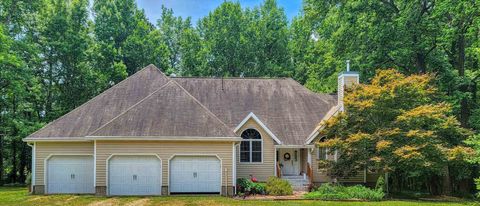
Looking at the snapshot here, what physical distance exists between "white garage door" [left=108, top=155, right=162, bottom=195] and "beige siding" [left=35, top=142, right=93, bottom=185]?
243cm

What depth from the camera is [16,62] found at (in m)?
29.4

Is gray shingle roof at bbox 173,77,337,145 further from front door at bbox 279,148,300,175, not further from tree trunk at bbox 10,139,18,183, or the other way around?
tree trunk at bbox 10,139,18,183

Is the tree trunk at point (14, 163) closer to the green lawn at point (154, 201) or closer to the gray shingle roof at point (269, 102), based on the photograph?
the gray shingle roof at point (269, 102)

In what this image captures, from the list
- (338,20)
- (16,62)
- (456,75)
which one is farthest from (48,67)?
(456,75)

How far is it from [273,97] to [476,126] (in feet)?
37.7

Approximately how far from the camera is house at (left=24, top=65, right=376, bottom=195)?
20391 mm

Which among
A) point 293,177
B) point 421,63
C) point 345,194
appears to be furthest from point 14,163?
point 421,63

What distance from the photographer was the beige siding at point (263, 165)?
24219 mm

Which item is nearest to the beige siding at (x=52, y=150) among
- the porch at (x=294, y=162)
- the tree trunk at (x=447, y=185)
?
the porch at (x=294, y=162)

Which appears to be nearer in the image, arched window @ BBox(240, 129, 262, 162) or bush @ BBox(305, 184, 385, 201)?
bush @ BBox(305, 184, 385, 201)

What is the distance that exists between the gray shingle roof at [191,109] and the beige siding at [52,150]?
506 mm

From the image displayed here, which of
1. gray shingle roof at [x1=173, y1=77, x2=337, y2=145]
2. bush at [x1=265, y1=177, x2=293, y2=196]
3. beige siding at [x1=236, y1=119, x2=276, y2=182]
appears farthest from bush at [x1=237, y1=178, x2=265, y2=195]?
gray shingle roof at [x1=173, y1=77, x2=337, y2=145]

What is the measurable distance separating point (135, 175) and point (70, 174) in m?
3.87

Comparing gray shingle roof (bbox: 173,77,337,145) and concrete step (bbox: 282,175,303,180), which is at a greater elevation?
gray shingle roof (bbox: 173,77,337,145)
